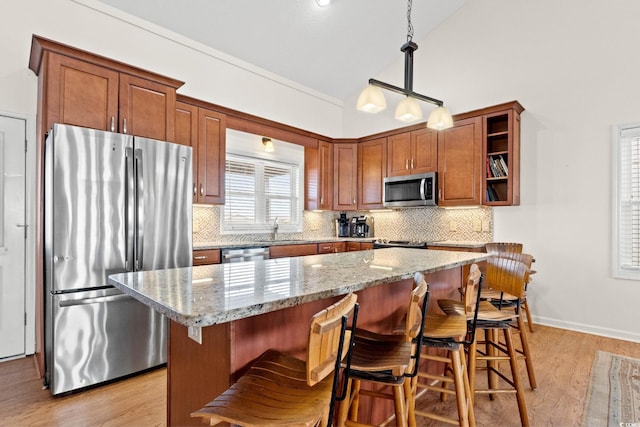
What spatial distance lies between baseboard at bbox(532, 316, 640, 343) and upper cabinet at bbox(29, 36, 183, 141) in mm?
4455

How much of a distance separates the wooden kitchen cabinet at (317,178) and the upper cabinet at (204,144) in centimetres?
159

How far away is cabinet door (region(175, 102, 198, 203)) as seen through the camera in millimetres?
3564

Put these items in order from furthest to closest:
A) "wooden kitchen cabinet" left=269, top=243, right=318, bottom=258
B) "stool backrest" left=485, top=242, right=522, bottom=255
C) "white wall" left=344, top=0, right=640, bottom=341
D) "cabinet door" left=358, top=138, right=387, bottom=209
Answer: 1. "cabinet door" left=358, top=138, right=387, bottom=209
2. "wooden kitchen cabinet" left=269, top=243, right=318, bottom=258
3. "stool backrest" left=485, top=242, right=522, bottom=255
4. "white wall" left=344, top=0, right=640, bottom=341

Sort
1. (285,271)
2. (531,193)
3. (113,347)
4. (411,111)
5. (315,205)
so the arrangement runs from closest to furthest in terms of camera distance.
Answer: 1. (285,271)
2. (113,347)
3. (411,111)
4. (531,193)
5. (315,205)

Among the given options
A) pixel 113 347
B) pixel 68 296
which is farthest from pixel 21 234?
pixel 113 347

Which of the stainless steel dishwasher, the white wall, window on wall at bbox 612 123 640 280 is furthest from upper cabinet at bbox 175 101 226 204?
window on wall at bbox 612 123 640 280

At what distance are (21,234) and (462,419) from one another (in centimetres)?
363

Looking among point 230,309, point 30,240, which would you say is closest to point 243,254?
point 30,240

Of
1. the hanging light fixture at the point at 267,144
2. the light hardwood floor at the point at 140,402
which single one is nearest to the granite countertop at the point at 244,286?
the light hardwood floor at the point at 140,402

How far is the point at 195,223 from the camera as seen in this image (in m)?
3.99

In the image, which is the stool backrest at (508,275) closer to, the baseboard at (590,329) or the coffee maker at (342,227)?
the baseboard at (590,329)

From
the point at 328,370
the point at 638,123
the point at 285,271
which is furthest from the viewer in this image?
the point at 638,123

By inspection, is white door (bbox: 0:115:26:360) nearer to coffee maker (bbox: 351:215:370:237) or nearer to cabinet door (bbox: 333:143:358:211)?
cabinet door (bbox: 333:143:358:211)

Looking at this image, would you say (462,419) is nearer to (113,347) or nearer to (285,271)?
(285,271)
